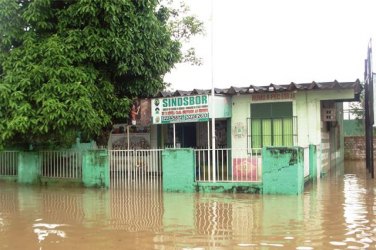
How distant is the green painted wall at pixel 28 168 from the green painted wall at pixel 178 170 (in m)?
5.00

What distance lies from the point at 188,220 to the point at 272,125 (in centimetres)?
766

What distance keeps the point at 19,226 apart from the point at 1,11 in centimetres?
755

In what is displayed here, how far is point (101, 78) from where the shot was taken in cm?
1401

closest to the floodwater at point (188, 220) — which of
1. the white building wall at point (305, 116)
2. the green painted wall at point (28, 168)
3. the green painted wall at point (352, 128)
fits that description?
the green painted wall at point (28, 168)

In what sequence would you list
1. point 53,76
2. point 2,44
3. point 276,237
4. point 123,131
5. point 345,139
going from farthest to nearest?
point 345,139
point 123,131
point 2,44
point 53,76
point 276,237

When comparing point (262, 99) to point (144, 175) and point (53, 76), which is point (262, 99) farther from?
point (53, 76)

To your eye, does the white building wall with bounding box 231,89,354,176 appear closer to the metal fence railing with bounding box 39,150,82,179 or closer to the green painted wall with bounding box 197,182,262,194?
the green painted wall with bounding box 197,182,262,194

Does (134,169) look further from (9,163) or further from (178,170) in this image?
(9,163)

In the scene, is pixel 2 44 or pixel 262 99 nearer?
pixel 2 44

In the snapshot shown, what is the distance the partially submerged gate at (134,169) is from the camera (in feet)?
42.8

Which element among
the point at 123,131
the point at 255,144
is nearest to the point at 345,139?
the point at 255,144

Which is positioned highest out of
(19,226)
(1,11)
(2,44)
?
(1,11)

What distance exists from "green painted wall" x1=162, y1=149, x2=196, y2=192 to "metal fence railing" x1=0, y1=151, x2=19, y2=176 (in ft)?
21.0

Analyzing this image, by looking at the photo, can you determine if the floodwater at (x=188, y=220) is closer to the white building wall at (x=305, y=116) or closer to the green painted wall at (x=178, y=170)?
the green painted wall at (x=178, y=170)
